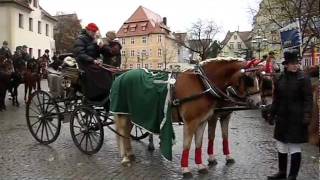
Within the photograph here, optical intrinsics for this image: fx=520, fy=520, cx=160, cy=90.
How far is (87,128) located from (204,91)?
8.55 feet

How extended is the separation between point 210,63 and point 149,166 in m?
1.92

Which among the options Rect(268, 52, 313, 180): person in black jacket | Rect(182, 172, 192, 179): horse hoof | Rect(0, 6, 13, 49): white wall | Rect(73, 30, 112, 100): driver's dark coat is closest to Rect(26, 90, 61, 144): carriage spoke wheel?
Rect(73, 30, 112, 100): driver's dark coat

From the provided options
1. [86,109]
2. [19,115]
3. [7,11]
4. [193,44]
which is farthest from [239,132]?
[193,44]

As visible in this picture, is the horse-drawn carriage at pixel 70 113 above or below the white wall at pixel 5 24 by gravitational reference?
below

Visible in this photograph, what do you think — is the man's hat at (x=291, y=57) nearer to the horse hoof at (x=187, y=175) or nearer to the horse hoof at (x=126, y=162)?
the horse hoof at (x=187, y=175)

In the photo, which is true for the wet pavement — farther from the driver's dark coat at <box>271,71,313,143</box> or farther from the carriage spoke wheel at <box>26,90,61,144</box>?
the driver's dark coat at <box>271,71,313,143</box>

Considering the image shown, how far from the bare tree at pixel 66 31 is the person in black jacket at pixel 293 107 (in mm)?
73298

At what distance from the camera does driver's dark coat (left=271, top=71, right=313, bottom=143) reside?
277 inches

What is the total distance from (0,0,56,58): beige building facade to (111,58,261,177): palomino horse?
42099 mm

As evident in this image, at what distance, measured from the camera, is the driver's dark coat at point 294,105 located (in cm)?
702

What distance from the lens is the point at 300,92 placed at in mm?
7066

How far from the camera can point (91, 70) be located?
936 centimetres

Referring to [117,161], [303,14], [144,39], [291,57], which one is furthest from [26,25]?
[144,39]

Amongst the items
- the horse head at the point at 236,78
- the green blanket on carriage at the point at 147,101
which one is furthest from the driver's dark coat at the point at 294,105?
the green blanket on carriage at the point at 147,101
